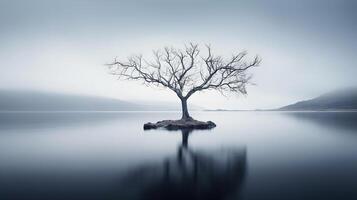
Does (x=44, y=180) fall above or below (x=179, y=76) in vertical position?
below

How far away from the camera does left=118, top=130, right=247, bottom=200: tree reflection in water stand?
7.43 meters

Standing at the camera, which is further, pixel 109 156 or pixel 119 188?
pixel 109 156

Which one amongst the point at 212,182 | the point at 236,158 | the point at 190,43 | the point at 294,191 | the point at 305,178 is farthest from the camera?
the point at 190,43

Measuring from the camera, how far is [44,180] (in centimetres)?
912

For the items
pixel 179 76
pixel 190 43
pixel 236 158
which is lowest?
pixel 236 158

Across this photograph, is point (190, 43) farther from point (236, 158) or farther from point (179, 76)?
point (236, 158)

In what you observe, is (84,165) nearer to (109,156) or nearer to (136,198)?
(109,156)

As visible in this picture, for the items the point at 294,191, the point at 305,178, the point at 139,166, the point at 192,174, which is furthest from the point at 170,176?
the point at 305,178

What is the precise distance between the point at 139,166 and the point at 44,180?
156 inches

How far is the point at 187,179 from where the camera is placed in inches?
356

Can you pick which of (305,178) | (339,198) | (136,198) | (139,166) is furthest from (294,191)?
(139,166)

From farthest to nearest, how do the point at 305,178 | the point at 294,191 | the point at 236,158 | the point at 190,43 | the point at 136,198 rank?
1. the point at 190,43
2. the point at 236,158
3. the point at 305,178
4. the point at 294,191
5. the point at 136,198

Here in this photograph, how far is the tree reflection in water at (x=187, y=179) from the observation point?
24.4 feet

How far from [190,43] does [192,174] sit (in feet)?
100
